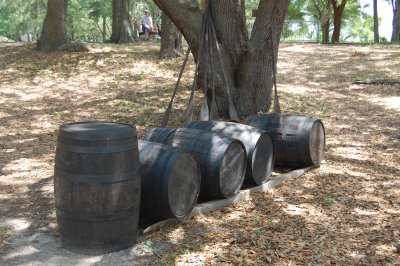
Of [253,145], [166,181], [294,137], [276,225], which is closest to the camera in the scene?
[166,181]

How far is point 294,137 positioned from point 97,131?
3178 mm

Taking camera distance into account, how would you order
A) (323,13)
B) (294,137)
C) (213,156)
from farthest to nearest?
1. (323,13)
2. (294,137)
3. (213,156)

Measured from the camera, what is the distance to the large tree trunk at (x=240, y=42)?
8625 mm

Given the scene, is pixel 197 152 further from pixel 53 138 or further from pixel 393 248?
pixel 53 138

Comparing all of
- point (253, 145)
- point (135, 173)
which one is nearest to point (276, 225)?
point (253, 145)

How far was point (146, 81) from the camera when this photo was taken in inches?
484

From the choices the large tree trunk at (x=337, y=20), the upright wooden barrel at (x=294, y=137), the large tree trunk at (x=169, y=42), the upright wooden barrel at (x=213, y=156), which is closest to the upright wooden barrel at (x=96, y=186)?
the upright wooden barrel at (x=213, y=156)

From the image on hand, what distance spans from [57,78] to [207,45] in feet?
20.5

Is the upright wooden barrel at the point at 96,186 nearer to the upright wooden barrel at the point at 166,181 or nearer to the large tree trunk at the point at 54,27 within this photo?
the upright wooden barrel at the point at 166,181

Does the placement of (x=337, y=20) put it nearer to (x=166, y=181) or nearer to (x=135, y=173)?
(x=166, y=181)

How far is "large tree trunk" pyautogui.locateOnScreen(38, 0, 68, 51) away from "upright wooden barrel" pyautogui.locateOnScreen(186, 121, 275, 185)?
32.6ft

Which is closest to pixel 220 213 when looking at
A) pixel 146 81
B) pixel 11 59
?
pixel 146 81

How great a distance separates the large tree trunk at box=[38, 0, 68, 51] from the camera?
564 inches

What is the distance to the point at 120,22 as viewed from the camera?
771 inches
